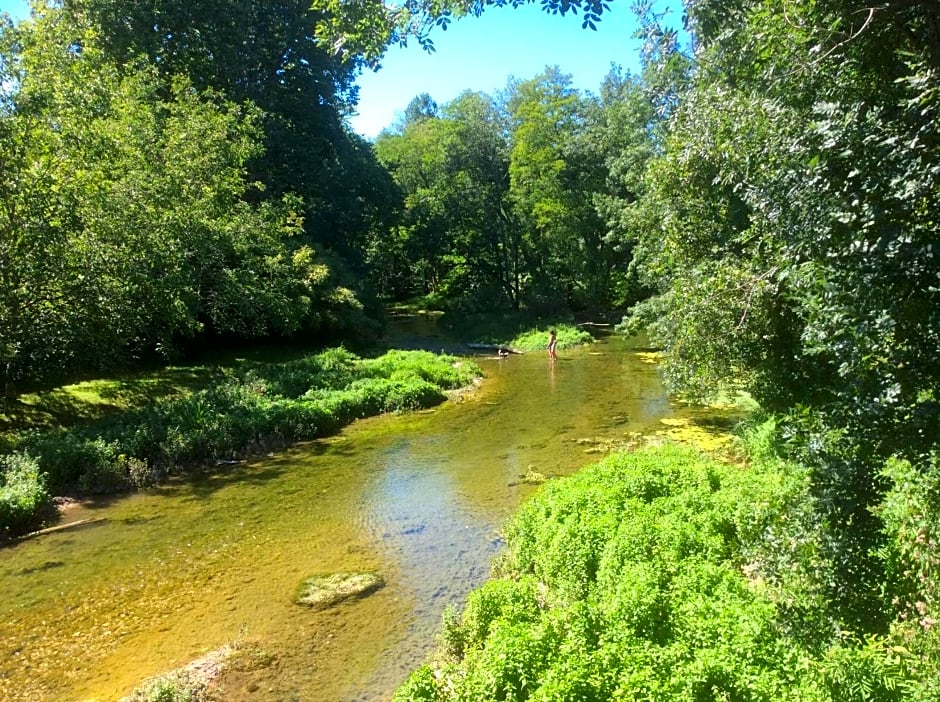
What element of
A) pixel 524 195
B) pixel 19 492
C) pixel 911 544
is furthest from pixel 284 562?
pixel 524 195

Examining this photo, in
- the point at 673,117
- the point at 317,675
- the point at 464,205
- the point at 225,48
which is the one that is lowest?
the point at 317,675

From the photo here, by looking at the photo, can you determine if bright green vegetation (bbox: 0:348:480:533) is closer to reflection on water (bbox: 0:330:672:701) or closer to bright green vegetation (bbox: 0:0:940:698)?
bright green vegetation (bbox: 0:0:940:698)

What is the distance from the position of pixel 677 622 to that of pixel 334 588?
5.64 m

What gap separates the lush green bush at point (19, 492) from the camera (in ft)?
40.5

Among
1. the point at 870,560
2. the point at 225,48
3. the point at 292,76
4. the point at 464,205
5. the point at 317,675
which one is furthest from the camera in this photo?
the point at 464,205

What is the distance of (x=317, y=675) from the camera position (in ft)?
24.4

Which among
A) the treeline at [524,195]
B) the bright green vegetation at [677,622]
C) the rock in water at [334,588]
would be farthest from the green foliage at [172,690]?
the treeline at [524,195]

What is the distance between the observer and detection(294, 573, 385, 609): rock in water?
923cm

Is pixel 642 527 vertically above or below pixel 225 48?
below

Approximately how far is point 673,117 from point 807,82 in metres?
5.95

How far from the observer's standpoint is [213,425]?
17.5 metres

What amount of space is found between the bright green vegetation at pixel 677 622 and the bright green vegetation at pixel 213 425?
36.2ft

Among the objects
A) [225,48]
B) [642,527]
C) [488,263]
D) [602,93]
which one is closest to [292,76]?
[225,48]

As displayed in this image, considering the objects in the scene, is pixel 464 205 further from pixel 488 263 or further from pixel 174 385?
pixel 174 385
